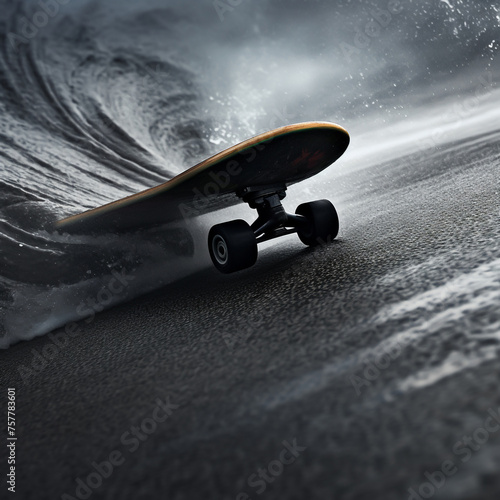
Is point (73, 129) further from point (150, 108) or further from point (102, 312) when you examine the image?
point (102, 312)

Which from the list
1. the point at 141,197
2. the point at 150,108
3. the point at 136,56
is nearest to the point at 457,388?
the point at 141,197

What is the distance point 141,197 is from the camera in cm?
213

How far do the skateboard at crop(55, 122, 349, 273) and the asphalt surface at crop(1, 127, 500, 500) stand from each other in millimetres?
440

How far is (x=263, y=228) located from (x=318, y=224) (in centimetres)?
28

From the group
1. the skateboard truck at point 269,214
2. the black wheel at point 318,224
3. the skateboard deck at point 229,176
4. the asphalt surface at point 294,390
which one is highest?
the skateboard deck at point 229,176

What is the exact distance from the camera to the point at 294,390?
34.8 inches

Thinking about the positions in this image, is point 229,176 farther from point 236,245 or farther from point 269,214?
point 269,214

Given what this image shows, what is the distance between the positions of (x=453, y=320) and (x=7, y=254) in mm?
2282

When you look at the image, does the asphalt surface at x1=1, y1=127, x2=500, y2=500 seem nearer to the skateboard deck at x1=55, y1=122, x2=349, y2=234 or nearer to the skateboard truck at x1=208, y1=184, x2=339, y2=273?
the skateboard truck at x1=208, y1=184, x2=339, y2=273

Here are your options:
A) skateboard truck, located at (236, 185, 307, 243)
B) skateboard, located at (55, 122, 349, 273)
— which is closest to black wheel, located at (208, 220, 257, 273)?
skateboard, located at (55, 122, 349, 273)

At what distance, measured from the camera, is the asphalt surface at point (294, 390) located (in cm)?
64

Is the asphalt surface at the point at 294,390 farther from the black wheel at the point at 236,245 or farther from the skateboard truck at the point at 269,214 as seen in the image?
the skateboard truck at the point at 269,214

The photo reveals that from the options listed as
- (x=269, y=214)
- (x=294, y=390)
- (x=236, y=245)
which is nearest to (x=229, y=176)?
(x=236, y=245)

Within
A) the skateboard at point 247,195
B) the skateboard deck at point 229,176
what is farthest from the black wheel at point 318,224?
the skateboard deck at point 229,176
